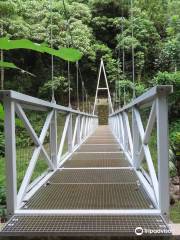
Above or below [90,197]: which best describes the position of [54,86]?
above

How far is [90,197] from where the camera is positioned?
206cm

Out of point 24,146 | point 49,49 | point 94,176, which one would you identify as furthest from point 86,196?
point 49,49

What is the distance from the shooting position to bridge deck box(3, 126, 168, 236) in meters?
1.51

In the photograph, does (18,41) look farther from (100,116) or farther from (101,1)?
(100,116)

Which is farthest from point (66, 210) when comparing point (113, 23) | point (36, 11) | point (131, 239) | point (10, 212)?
point (113, 23)

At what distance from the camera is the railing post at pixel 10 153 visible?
166 cm

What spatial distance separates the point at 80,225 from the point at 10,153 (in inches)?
16.6

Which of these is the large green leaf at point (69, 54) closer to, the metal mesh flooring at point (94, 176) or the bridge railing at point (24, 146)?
the bridge railing at point (24, 146)

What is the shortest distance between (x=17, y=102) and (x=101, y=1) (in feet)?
59.8

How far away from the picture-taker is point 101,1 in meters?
19.1

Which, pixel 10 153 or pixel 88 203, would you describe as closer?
pixel 10 153

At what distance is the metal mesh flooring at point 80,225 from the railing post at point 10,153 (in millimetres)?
82

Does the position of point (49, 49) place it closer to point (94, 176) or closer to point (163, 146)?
point (163, 146)

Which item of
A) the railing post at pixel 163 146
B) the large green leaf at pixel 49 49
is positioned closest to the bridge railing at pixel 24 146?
the large green leaf at pixel 49 49
